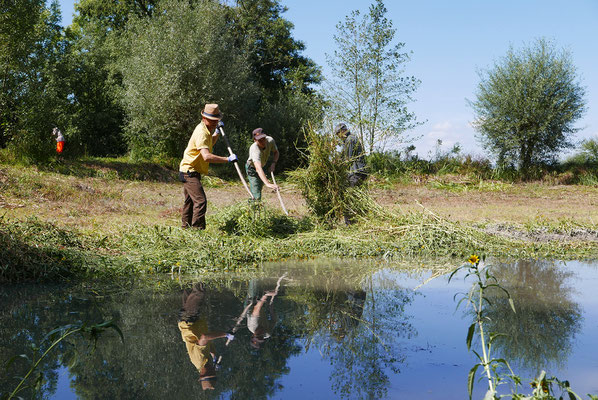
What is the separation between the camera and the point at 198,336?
12.9ft

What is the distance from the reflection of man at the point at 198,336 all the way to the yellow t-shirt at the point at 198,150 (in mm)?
3537

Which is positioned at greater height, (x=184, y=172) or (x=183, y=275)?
(x=184, y=172)

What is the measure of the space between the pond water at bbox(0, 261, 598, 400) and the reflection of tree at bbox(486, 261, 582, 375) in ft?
0.05

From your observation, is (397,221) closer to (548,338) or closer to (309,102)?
(548,338)

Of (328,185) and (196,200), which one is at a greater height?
(328,185)

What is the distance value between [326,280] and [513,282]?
2.07 metres

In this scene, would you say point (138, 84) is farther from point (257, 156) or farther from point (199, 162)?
point (199, 162)

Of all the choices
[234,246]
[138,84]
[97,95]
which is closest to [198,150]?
[234,246]

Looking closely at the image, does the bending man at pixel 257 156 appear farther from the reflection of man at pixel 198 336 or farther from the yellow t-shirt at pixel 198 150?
the reflection of man at pixel 198 336

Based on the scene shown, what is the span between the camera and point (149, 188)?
17.6 m

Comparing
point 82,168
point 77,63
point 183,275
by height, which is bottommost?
point 183,275

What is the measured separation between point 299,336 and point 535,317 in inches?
82.2

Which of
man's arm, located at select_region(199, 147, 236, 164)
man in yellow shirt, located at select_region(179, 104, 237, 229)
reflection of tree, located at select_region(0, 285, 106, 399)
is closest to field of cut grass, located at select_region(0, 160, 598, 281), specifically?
man in yellow shirt, located at select_region(179, 104, 237, 229)

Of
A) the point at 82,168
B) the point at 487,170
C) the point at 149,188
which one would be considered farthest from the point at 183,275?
the point at 487,170
